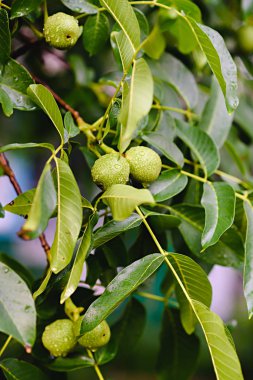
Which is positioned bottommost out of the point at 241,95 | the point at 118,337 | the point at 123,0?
the point at 118,337

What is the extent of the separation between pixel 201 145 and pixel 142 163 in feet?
0.75

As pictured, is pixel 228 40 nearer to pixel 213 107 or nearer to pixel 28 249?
pixel 213 107

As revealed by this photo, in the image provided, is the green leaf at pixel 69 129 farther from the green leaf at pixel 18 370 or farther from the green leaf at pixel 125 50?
the green leaf at pixel 18 370

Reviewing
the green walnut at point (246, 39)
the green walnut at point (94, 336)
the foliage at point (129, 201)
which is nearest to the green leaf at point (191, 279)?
the foliage at point (129, 201)

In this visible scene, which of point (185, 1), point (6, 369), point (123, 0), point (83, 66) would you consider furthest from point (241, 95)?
point (6, 369)

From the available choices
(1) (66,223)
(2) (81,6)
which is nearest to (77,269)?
(1) (66,223)

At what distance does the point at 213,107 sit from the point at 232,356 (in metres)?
0.49

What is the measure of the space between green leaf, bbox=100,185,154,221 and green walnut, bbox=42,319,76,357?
7.7 inches

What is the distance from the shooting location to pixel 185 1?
30.7 inches

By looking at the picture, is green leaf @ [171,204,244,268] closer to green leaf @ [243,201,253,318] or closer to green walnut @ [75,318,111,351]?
green leaf @ [243,201,253,318]

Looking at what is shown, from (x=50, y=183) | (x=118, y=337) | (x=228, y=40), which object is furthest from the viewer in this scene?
(x=228, y=40)

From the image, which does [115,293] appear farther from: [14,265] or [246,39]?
[246,39]

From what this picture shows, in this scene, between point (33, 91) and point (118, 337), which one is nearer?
point (33, 91)

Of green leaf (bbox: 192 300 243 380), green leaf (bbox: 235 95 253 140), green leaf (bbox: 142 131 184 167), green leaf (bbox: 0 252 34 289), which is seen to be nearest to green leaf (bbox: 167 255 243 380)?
green leaf (bbox: 192 300 243 380)
